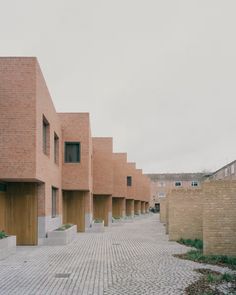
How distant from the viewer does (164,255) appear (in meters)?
16.5

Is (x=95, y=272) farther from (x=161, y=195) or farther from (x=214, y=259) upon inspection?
(x=161, y=195)

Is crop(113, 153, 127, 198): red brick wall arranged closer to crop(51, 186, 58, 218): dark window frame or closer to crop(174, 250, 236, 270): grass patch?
crop(51, 186, 58, 218): dark window frame

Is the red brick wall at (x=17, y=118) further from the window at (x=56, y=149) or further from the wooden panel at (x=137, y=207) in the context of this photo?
the wooden panel at (x=137, y=207)

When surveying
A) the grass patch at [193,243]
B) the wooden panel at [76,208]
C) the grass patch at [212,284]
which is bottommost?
the grass patch at [193,243]

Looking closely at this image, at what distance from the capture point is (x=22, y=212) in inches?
798

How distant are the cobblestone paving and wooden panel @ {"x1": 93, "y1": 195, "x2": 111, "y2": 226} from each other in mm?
21084

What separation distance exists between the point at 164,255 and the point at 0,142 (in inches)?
301

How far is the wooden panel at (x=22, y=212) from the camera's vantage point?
20172 mm

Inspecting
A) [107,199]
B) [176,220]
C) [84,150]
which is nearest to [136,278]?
[176,220]

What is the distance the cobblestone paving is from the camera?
33.2ft

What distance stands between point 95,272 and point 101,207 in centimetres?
2758

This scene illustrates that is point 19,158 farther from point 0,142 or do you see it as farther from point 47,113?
point 47,113

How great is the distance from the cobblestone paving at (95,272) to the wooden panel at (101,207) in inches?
830

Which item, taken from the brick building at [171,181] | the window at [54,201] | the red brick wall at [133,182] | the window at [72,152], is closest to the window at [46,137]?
the window at [54,201]
